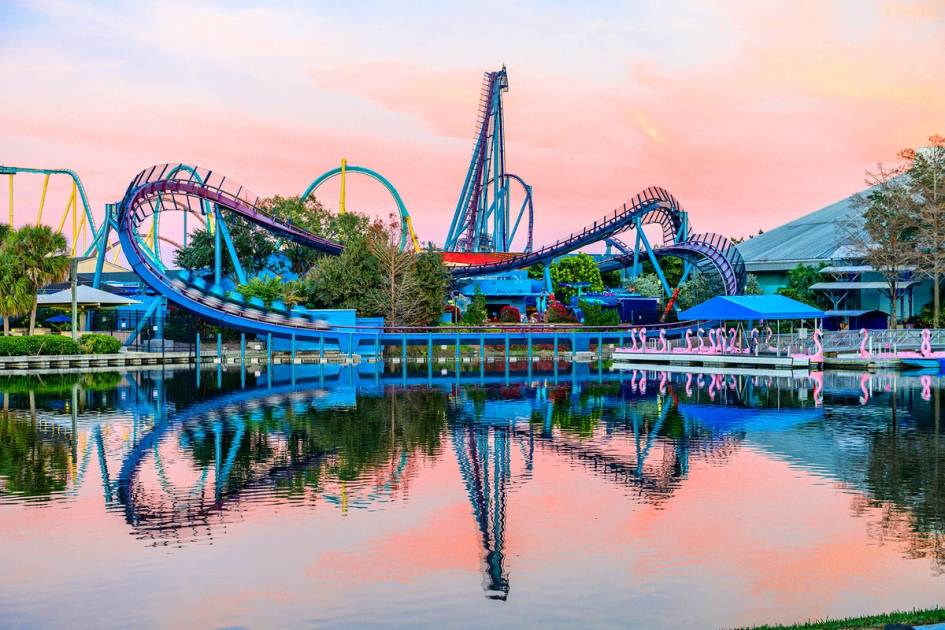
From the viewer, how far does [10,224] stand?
65.2 metres

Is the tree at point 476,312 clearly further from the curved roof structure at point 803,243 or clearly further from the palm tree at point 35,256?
the palm tree at point 35,256

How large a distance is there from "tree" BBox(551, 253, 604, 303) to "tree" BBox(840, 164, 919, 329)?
1678cm

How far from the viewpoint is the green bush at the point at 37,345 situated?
159ft

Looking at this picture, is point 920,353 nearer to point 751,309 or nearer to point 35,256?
point 751,309

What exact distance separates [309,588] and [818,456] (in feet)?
39.4

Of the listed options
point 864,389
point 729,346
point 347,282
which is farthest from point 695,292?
point 864,389

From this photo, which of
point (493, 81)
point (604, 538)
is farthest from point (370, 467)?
point (493, 81)

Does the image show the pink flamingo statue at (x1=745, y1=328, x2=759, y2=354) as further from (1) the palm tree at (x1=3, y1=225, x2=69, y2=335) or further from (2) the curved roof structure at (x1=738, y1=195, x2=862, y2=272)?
(1) the palm tree at (x1=3, y1=225, x2=69, y2=335)

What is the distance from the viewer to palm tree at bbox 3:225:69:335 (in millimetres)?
50219

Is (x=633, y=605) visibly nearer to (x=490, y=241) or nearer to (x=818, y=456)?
(x=818, y=456)

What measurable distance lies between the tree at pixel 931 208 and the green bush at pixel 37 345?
40907mm

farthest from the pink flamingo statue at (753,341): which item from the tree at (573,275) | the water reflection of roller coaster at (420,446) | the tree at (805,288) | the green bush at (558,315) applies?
the tree at (573,275)

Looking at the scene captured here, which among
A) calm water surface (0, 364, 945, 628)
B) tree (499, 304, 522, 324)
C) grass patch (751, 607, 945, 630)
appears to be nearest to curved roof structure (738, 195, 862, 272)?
tree (499, 304, 522, 324)

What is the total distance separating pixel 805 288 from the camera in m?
68.3
